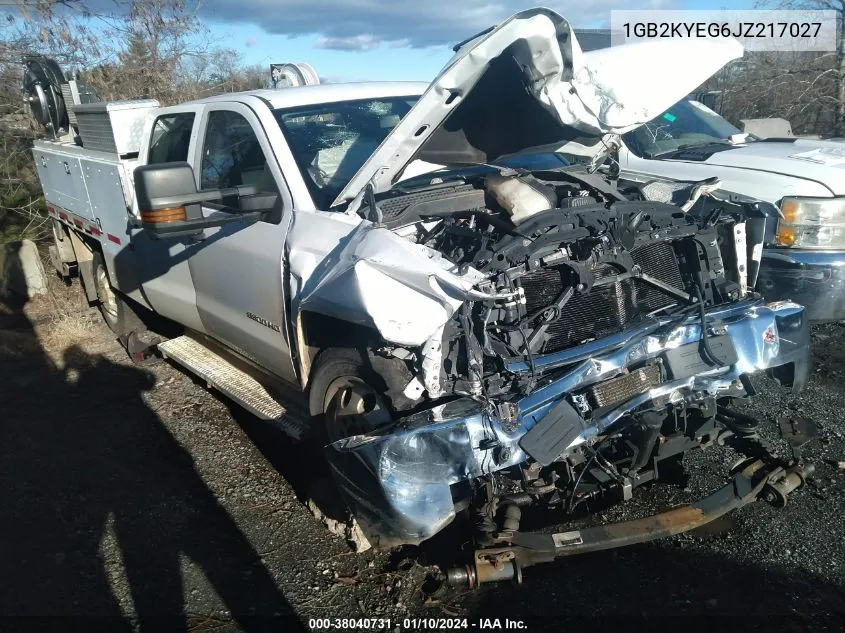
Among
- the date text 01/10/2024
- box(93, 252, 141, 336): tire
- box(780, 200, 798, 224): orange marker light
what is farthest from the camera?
box(93, 252, 141, 336): tire

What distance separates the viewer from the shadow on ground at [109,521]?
313 cm

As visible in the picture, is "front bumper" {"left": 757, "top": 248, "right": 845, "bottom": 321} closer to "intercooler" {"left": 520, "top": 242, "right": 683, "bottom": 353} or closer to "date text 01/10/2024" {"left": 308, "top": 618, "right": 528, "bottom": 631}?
"intercooler" {"left": 520, "top": 242, "right": 683, "bottom": 353}

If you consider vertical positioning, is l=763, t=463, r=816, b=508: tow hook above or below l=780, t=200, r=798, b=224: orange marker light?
below

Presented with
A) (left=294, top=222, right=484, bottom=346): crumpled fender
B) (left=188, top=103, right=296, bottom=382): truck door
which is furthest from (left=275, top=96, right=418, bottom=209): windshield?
(left=294, top=222, right=484, bottom=346): crumpled fender

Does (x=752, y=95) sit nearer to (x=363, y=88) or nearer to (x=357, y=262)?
(x=363, y=88)

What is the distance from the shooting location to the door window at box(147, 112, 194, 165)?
4.75 m

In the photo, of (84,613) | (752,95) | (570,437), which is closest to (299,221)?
(570,437)

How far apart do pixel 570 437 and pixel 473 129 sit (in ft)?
5.92

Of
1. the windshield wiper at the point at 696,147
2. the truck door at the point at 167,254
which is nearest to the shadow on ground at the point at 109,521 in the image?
the truck door at the point at 167,254

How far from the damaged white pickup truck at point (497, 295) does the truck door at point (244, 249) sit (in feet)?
0.06

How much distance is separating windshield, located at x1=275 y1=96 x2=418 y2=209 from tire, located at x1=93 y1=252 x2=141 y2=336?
10.6ft

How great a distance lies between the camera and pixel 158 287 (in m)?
5.34

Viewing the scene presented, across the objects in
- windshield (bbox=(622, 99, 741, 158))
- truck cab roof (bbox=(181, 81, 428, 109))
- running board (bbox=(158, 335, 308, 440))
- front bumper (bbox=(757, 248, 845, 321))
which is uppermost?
truck cab roof (bbox=(181, 81, 428, 109))

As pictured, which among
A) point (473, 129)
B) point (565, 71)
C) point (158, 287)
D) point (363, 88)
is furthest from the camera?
point (158, 287)
